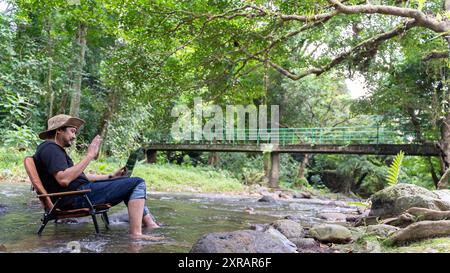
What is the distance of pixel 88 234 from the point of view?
422 cm

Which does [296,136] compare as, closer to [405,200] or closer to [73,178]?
[405,200]

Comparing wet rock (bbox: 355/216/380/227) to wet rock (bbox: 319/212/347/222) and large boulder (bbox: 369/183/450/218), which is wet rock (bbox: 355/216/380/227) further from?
wet rock (bbox: 319/212/347/222)

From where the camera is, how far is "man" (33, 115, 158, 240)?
369 centimetres

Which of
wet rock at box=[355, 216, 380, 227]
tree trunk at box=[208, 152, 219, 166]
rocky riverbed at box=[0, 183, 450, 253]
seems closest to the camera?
rocky riverbed at box=[0, 183, 450, 253]

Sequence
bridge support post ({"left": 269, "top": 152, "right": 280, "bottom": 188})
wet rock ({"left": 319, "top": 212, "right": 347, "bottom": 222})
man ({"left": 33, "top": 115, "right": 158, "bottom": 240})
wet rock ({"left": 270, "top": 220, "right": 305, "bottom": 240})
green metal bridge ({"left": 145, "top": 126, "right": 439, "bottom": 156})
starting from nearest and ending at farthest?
man ({"left": 33, "top": 115, "right": 158, "bottom": 240}) < wet rock ({"left": 270, "top": 220, "right": 305, "bottom": 240}) < wet rock ({"left": 319, "top": 212, "right": 347, "bottom": 222}) < green metal bridge ({"left": 145, "top": 126, "right": 439, "bottom": 156}) < bridge support post ({"left": 269, "top": 152, "right": 280, "bottom": 188})

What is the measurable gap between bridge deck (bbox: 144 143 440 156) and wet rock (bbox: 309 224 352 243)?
1169 centimetres

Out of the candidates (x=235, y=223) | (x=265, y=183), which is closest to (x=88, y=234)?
(x=235, y=223)

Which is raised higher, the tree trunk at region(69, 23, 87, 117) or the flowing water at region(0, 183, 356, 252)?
the tree trunk at region(69, 23, 87, 117)

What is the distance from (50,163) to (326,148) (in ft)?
50.4

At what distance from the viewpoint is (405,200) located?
516cm

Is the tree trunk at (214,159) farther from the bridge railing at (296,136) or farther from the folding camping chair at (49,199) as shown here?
the folding camping chair at (49,199)

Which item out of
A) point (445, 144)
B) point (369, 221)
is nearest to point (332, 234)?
point (369, 221)

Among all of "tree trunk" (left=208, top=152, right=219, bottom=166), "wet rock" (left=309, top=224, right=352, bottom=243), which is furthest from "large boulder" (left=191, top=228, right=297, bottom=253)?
"tree trunk" (left=208, top=152, right=219, bottom=166)
